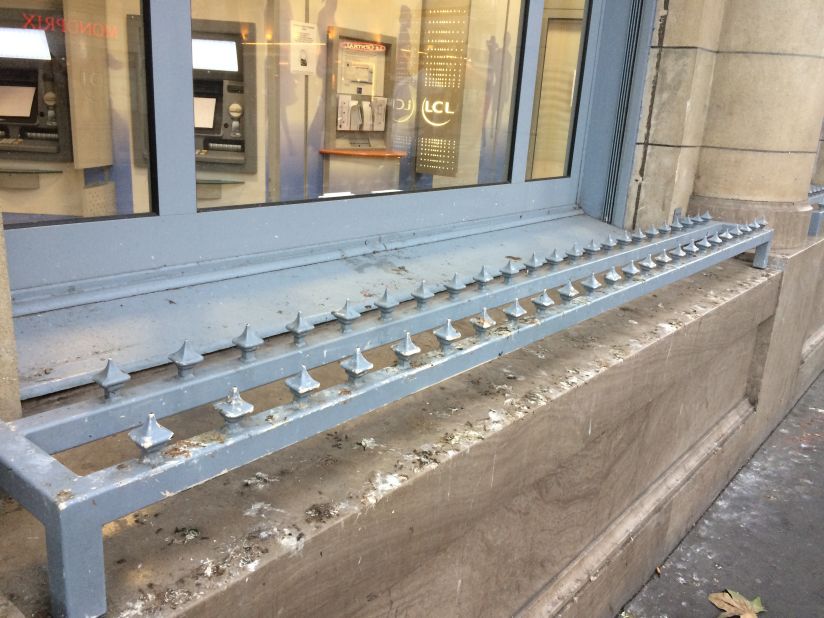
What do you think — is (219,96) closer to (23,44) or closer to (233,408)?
(23,44)

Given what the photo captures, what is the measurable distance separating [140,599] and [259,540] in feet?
0.84

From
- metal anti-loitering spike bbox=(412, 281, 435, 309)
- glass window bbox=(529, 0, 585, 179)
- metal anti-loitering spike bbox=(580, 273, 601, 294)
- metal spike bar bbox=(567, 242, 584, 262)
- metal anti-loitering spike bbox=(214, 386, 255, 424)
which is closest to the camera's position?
metal anti-loitering spike bbox=(214, 386, 255, 424)

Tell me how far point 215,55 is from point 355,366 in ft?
7.66

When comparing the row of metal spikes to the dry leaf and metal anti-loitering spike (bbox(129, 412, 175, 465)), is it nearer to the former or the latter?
metal anti-loitering spike (bbox(129, 412, 175, 465))

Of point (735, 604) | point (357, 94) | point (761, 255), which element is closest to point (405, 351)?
point (735, 604)

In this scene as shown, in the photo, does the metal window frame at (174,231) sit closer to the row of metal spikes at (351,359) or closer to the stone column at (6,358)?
the stone column at (6,358)

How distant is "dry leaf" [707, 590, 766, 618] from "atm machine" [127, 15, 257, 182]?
3024mm

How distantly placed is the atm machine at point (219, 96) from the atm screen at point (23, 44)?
2.20ft

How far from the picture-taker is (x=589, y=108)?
4539 mm

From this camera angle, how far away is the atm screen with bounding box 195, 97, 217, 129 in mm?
2743

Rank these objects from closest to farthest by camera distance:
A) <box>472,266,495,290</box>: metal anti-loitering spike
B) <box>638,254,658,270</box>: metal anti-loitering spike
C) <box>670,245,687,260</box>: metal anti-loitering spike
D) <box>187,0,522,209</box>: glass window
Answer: <box>472,266,495,290</box>: metal anti-loitering spike
<box>638,254,658,270</box>: metal anti-loitering spike
<box>670,245,687,260</box>: metal anti-loitering spike
<box>187,0,522,209</box>: glass window

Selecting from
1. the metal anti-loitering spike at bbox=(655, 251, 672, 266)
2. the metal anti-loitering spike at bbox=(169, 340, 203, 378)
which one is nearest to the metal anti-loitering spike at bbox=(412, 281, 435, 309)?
the metal anti-loitering spike at bbox=(169, 340, 203, 378)

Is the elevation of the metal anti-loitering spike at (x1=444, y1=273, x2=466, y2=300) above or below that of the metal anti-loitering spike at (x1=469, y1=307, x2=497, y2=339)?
above

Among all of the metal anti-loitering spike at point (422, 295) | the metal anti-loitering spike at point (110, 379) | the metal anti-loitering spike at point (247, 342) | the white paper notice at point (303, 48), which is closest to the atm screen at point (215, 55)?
the white paper notice at point (303, 48)
